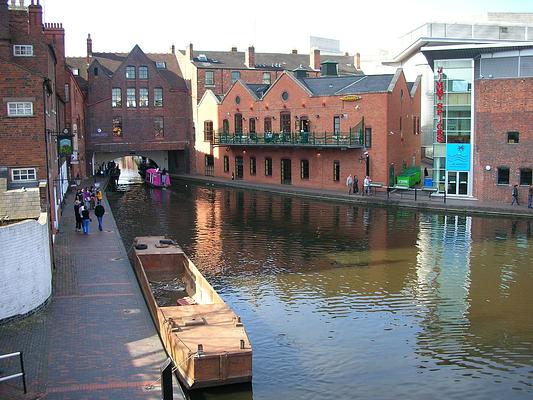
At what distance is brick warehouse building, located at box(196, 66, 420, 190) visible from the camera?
43188 millimetres

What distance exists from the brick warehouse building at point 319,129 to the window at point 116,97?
29.9 feet

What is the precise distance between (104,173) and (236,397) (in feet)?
169

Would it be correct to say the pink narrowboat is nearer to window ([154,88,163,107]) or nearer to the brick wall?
window ([154,88,163,107])

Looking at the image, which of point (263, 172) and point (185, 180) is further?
point (185, 180)

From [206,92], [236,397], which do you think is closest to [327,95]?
[206,92]

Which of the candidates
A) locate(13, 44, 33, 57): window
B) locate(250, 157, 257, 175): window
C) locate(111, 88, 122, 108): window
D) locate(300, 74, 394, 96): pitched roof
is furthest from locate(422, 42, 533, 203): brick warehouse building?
locate(111, 88, 122, 108): window

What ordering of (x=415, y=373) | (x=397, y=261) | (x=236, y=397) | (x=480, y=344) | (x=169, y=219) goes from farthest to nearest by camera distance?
(x=169, y=219) < (x=397, y=261) < (x=480, y=344) < (x=415, y=373) < (x=236, y=397)

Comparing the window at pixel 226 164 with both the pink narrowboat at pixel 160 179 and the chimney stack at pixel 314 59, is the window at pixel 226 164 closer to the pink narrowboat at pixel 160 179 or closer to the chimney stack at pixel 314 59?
the pink narrowboat at pixel 160 179

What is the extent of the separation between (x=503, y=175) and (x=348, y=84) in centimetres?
1392

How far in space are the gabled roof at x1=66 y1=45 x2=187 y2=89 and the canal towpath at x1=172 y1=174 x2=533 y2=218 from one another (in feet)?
63.6

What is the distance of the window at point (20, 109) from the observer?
74.4 feet

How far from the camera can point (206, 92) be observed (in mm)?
58812

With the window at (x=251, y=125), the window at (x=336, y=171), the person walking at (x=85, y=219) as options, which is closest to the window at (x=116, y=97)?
the window at (x=251, y=125)

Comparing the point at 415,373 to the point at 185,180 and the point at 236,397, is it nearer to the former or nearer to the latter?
the point at 236,397
